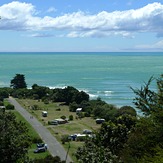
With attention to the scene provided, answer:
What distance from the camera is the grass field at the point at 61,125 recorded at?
44069 millimetres

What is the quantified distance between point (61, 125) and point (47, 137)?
8419 mm

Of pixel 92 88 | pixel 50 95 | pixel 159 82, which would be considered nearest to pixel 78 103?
pixel 50 95

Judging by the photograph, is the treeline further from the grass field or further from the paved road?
the paved road

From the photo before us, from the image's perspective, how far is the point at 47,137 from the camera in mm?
43000

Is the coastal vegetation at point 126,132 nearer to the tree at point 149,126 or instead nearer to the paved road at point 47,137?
the tree at point 149,126

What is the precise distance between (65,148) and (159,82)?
22.7m

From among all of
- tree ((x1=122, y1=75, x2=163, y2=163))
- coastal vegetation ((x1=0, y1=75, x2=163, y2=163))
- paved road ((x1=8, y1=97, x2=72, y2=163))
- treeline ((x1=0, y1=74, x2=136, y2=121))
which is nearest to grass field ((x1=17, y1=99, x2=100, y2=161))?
coastal vegetation ((x1=0, y1=75, x2=163, y2=163))

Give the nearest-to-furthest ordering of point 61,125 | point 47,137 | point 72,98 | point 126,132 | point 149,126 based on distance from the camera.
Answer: point 149,126
point 126,132
point 47,137
point 61,125
point 72,98

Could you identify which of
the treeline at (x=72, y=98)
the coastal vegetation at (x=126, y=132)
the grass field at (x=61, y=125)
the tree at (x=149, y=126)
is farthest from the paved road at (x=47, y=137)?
the tree at (x=149, y=126)

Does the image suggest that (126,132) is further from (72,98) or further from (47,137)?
(72,98)

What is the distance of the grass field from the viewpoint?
44069 millimetres

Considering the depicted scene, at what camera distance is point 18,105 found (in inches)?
2704

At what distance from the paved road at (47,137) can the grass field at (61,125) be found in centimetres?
60

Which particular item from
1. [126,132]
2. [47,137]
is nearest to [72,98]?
[47,137]
